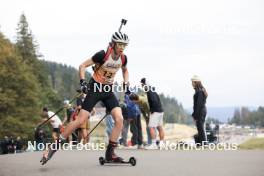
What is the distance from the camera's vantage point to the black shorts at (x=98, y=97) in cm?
1055

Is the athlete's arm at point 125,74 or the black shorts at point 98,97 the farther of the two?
the athlete's arm at point 125,74

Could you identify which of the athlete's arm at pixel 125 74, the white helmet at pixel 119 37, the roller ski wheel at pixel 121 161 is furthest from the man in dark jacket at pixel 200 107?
the white helmet at pixel 119 37

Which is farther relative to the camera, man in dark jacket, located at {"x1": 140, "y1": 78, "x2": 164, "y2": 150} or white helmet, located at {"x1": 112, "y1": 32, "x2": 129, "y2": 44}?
man in dark jacket, located at {"x1": 140, "y1": 78, "x2": 164, "y2": 150}

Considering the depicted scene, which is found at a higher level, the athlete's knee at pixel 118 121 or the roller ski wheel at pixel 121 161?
the athlete's knee at pixel 118 121

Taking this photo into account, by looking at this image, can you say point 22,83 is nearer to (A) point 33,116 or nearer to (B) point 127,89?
(A) point 33,116

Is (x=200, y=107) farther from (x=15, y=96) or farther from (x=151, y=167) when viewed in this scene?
(x=15, y=96)

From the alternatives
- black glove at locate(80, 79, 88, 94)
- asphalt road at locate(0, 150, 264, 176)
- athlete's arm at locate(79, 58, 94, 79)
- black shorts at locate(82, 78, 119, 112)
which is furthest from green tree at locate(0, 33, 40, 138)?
black glove at locate(80, 79, 88, 94)

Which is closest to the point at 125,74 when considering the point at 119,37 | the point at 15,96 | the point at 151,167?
the point at 119,37

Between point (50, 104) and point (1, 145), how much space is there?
6983 centimetres

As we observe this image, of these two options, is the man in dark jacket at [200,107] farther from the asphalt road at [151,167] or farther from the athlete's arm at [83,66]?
the athlete's arm at [83,66]

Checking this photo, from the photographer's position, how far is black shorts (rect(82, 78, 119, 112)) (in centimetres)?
1055

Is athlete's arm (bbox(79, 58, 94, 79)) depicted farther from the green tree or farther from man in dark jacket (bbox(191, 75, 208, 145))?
the green tree

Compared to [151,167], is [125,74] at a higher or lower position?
higher

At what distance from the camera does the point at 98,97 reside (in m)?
10.6
